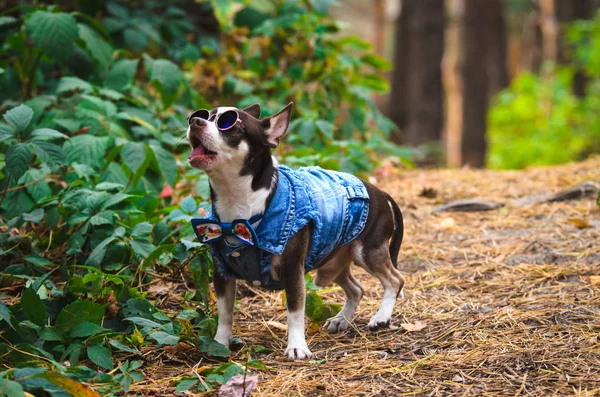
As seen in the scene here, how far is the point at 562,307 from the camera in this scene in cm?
396

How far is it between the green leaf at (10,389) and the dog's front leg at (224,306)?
4.07ft

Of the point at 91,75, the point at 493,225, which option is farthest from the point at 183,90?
the point at 493,225

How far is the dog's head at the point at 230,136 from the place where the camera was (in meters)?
3.23

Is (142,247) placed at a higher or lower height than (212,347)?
higher

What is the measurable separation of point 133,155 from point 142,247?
84 cm

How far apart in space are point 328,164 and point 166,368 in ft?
9.35

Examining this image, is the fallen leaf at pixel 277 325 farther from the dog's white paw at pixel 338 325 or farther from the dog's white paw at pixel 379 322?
the dog's white paw at pixel 379 322

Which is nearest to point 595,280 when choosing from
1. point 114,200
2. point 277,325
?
point 277,325

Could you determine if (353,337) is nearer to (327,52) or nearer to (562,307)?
(562,307)

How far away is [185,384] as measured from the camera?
297cm

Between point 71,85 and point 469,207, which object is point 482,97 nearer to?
point 469,207

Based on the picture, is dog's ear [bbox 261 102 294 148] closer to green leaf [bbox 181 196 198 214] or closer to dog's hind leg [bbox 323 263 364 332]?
green leaf [bbox 181 196 198 214]

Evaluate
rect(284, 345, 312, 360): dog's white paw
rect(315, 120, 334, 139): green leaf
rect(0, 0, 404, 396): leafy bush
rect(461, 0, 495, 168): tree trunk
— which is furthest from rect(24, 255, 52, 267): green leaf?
Result: rect(461, 0, 495, 168): tree trunk

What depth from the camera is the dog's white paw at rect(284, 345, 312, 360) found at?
3451 millimetres
